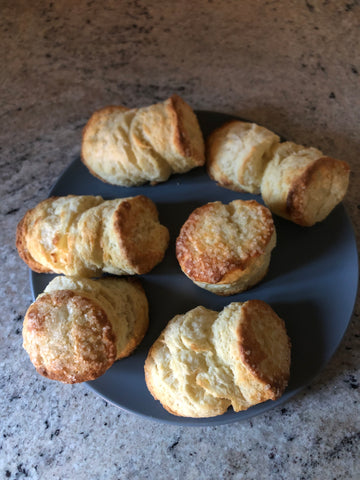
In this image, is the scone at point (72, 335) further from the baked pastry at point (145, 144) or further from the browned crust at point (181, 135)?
the browned crust at point (181, 135)

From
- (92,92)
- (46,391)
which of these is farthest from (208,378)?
(92,92)

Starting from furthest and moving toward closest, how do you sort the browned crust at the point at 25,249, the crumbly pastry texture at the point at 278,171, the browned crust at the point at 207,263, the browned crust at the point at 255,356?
the browned crust at the point at 25,249 → the crumbly pastry texture at the point at 278,171 → the browned crust at the point at 207,263 → the browned crust at the point at 255,356

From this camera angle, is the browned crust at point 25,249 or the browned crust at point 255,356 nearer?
the browned crust at point 255,356

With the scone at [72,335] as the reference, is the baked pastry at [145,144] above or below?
above

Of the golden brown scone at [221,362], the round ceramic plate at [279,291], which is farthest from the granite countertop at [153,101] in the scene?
the golden brown scone at [221,362]

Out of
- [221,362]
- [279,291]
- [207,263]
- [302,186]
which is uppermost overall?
[302,186]

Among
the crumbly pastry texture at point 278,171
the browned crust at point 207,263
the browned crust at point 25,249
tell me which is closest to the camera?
the browned crust at point 207,263

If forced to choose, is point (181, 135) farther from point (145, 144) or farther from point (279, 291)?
point (279, 291)

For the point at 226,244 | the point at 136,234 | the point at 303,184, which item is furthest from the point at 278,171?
the point at 136,234
